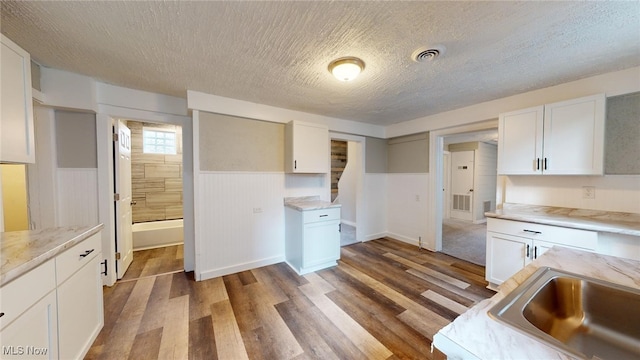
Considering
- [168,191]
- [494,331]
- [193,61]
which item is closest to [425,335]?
[494,331]

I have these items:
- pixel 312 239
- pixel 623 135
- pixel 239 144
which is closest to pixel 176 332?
pixel 312 239

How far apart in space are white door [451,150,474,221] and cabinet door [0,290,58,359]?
7218mm

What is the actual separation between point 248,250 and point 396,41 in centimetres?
292

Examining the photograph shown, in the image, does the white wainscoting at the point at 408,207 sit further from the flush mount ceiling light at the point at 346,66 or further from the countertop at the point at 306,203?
the flush mount ceiling light at the point at 346,66

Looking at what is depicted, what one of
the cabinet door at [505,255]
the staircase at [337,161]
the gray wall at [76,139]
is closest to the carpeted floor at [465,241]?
the cabinet door at [505,255]

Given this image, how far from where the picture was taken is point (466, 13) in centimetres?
135

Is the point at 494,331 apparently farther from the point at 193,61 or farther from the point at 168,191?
the point at 168,191

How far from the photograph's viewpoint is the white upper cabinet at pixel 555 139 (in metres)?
2.02

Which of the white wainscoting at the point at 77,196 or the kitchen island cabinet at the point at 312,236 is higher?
the white wainscoting at the point at 77,196

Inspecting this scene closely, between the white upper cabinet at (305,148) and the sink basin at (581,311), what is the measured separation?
2.58 metres

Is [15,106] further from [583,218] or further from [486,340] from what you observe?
[583,218]

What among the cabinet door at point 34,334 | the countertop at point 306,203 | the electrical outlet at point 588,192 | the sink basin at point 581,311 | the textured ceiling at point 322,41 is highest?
the textured ceiling at point 322,41

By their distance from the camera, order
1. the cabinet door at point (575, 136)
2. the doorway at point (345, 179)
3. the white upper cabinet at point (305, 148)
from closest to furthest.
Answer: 1. the cabinet door at point (575, 136)
2. the white upper cabinet at point (305, 148)
3. the doorway at point (345, 179)

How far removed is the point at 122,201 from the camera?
2770 millimetres
